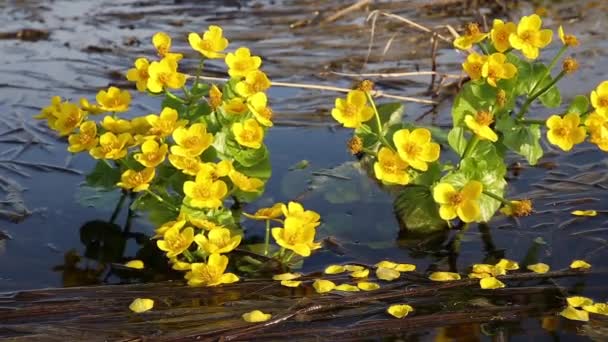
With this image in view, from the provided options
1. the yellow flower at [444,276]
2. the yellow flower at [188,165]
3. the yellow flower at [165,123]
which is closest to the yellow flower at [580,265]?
the yellow flower at [444,276]

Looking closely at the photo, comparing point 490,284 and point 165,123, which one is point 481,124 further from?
point 165,123

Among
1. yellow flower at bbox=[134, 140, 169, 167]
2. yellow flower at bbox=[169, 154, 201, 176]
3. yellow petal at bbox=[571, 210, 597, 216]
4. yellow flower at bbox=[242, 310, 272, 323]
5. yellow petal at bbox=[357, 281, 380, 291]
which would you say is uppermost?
yellow flower at bbox=[134, 140, 169, 167]

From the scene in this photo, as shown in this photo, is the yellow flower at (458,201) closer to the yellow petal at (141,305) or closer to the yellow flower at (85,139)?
the yellow petal at (141,305)

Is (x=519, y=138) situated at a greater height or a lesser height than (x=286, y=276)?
greater

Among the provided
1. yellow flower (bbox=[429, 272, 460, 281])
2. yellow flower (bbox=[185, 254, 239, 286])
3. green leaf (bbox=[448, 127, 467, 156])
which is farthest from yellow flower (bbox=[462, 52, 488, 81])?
yellow flower (bbox=[185, 254, 239, 286])

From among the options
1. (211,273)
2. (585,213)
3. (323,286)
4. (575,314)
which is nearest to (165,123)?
(211,273)

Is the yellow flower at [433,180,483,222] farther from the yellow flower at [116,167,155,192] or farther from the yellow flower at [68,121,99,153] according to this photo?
the yellow flower at [68,121,99,153]

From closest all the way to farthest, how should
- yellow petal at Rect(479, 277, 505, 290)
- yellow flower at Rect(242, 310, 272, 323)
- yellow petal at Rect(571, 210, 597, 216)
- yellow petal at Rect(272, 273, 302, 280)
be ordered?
yellow flower at Rect(242, 310, 272, 323) → yellow petal at Rect(479, 277, 505, 290) → yellow petal at Rect(272, 273, 302, 280) → yellow petal at Rect(571, 210, 597, 216)
